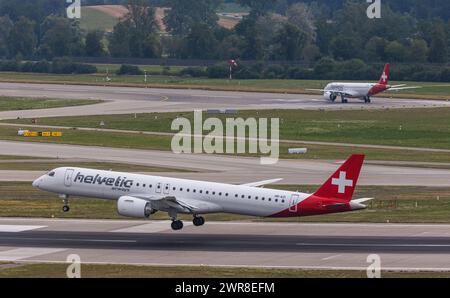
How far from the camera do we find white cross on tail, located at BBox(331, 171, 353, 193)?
60219mm

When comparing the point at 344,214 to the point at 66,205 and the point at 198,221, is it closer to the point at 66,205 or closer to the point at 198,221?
the point at 198,221

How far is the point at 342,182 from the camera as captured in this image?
60.5 metres

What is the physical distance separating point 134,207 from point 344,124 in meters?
70.2

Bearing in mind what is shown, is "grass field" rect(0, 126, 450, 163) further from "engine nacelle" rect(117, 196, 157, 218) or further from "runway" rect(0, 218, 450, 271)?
"engine nacelle" rect(117, 196, 157, 218)

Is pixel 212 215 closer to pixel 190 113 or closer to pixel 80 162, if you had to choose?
pixel 80 162

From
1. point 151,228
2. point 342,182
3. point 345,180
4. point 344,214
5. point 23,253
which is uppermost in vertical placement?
point 345,180

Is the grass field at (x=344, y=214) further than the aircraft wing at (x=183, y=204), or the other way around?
the grass field at (x=344, y=214)

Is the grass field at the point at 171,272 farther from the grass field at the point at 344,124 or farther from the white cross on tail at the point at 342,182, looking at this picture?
the grass field at the point at 344,124

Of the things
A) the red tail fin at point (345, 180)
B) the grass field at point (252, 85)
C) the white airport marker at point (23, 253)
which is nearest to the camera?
the white airport marker at point (23, 253)

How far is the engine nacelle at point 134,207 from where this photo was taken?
62156 mm

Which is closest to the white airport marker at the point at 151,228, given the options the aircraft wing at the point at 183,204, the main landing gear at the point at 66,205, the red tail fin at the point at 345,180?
the aircraft wing at the point at 183,204

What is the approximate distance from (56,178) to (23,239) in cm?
762

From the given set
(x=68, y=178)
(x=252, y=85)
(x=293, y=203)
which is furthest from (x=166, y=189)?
(x=252, y=85)

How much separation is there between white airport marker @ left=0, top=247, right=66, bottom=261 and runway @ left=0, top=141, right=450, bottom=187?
2870 centimetres
